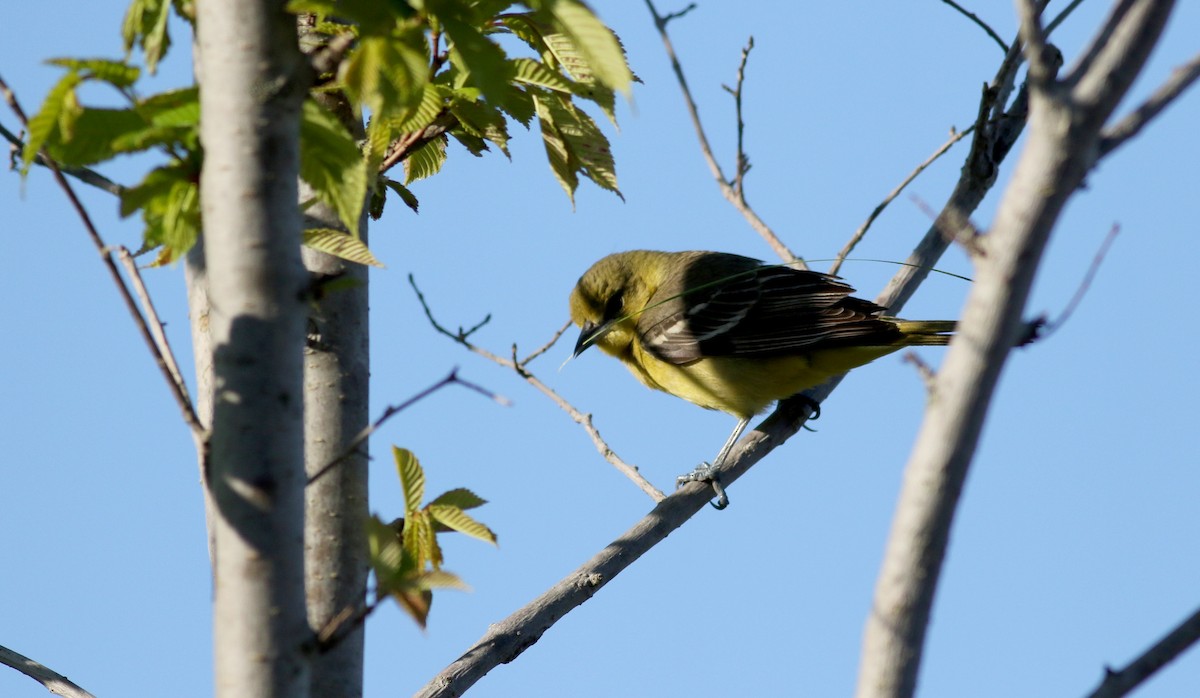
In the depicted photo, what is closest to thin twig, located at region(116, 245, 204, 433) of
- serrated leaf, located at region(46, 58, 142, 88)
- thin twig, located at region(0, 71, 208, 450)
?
thin twig, located at region(0, 71, 208, 450)

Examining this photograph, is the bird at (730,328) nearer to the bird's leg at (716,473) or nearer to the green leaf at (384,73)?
the bird's leg at (716,473)

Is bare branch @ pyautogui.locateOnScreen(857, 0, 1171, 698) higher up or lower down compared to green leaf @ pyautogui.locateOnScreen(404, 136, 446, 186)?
lower down

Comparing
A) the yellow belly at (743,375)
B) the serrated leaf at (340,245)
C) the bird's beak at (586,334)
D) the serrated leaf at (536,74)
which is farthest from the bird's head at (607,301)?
the serrated leaf at (340,245)

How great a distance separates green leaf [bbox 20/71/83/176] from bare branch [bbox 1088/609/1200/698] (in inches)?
82.9

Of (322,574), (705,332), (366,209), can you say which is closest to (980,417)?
(322,574)

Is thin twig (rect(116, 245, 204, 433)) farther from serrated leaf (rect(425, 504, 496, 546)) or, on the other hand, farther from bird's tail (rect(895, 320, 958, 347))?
bird's tail (rect(895, 320, 958, 347))

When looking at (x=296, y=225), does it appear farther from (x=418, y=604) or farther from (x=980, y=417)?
(x=980, y=417)

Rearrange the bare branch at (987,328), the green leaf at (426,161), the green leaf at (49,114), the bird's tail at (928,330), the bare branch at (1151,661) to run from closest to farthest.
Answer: the bare branch at (987,328) → the bare branch at (1151,661) → the green leaf at (49,114) → the green leaf at (426,161) → the bird's tail at (928,330)

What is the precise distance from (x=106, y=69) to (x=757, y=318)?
16.5 feet

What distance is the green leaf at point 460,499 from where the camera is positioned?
2.98m

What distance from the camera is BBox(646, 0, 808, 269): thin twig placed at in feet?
12.1

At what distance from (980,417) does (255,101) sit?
54.1 inches

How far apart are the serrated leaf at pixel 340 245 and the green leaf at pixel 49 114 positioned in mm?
754

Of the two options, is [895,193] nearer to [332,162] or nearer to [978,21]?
[978,21]
